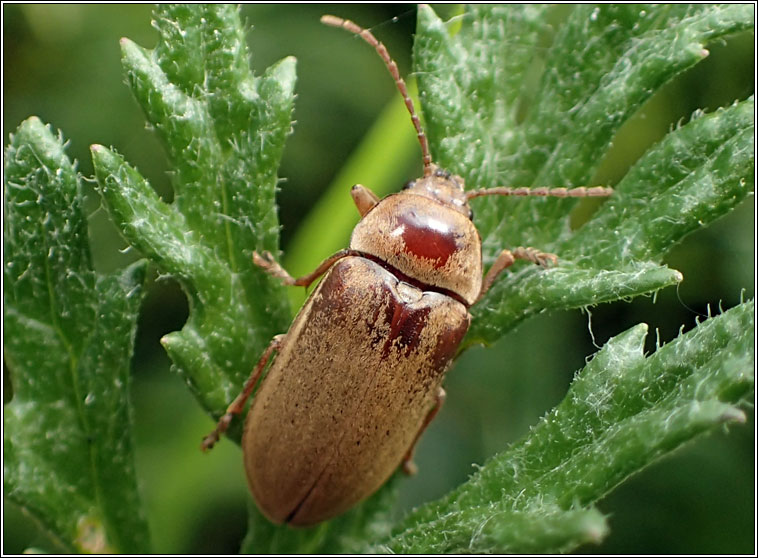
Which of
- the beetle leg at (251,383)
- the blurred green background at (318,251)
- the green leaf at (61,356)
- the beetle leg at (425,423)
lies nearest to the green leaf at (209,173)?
the beetle leg at (251,383)

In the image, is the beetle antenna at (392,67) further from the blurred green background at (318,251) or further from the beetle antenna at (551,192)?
the blurred green background at (318,251)

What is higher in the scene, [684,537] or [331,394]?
[331,394]

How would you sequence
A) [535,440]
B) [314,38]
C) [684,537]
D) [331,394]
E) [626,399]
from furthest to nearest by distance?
[314,38]
[684,537]
[331,394]
[535,440]
[626,399]

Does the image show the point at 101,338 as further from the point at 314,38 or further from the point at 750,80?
the point at 750,80

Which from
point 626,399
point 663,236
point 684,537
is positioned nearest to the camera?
point 626,399

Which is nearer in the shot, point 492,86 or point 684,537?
point 492,86

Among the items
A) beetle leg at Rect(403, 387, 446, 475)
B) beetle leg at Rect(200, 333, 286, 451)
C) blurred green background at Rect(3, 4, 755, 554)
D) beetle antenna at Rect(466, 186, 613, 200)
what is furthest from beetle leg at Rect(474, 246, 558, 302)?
blurred green background at Rect(3, 4, 755, 554)

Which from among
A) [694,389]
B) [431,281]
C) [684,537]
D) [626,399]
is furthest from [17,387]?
[684,537]
